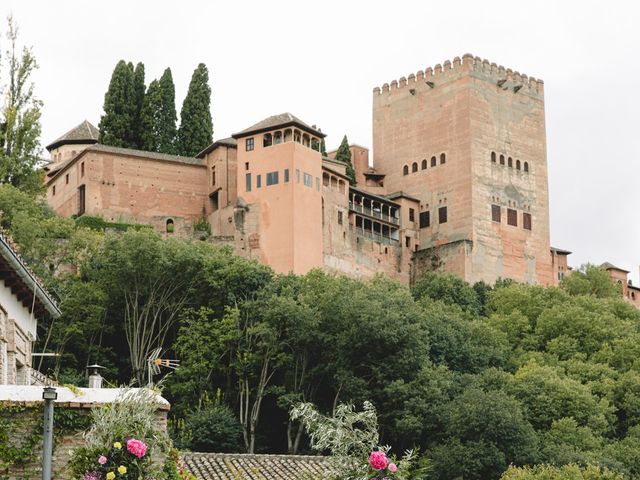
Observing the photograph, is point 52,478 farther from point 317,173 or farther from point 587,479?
point 317,173

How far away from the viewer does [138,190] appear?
227 feet

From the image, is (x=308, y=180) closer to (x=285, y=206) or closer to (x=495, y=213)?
(x=285, y=206)

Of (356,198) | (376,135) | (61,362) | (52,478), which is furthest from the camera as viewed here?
(376,135)

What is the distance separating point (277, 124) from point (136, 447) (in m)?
56.3

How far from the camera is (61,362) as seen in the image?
169ft

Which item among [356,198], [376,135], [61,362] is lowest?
[61,362]

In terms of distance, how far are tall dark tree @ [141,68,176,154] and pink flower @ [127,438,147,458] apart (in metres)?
59.0

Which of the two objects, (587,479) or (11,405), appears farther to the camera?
(587,479)

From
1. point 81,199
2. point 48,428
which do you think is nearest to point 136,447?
point 48,428

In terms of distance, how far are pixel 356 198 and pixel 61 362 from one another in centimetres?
2956

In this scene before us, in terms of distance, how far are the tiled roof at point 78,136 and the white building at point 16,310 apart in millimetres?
64027

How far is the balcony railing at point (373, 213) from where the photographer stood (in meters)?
76.3

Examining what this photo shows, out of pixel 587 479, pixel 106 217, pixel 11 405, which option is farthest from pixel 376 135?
pixel 11 405

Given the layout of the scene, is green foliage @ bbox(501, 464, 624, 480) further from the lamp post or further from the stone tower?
the stone tower
